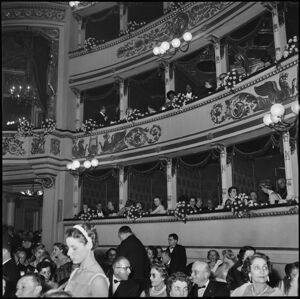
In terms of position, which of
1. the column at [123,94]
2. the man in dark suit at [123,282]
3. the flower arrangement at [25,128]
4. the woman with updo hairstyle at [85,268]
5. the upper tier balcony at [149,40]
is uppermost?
the upper tier balcony at [149,40]

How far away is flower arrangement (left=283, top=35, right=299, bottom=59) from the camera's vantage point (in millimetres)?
9430

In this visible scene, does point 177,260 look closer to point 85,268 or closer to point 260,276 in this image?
point 260,276

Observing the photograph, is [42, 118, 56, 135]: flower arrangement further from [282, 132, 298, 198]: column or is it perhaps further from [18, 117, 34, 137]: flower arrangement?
[282, 132, 298, 198]: column

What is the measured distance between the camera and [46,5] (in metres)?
17.4

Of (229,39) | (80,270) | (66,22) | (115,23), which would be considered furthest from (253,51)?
(80,270)

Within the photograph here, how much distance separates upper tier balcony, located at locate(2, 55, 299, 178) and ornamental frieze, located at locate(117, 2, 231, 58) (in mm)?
2607

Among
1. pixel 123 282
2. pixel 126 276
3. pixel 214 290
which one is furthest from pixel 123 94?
pixel 123 282

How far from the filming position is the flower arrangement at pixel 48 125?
15.9m

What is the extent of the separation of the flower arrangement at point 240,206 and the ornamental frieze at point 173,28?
18.1 ft

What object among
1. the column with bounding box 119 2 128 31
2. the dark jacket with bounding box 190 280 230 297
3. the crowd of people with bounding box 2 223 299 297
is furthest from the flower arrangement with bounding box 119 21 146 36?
the dark jacket with bounding box 190 280 230 297

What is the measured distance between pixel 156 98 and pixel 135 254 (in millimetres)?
11585

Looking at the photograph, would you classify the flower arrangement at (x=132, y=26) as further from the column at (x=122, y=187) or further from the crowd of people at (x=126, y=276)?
the crowd of people at (x=126, y=276)

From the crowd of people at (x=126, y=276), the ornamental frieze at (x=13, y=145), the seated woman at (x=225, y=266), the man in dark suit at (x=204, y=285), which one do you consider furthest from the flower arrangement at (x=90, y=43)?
the man in dark suit at (x=204, y=285)

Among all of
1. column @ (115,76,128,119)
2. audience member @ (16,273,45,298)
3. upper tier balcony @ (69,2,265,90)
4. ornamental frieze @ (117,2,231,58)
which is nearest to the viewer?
audience member @ (16,273,45,298)
